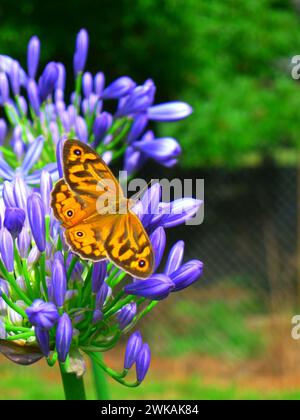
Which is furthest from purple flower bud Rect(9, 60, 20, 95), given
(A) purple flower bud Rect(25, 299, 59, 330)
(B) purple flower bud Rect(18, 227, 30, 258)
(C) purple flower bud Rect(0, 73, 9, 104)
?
(A) purple flower bud Rect(25, 299, 59, 330)

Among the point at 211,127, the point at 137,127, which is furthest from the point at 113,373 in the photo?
the point at 211,127

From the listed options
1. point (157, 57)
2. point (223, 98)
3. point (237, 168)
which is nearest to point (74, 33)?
point (157, 57)

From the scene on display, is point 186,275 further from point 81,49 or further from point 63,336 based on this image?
point 81,49

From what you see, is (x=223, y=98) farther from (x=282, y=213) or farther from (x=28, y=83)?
(x=28, y=83)

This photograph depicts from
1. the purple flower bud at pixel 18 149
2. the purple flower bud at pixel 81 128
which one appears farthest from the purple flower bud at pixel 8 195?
the purple flower bud at pixel 81 128

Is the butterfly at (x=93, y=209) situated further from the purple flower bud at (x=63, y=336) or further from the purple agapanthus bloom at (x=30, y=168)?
the purple agapanthus bloom at (x=30, y=168)

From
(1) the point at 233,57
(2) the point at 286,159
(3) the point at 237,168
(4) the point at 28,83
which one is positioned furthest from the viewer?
(2) the point at 286,159

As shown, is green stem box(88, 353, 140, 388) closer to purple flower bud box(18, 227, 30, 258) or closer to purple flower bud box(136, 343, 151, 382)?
purple flower bud box(136, 343, 151, 382)
